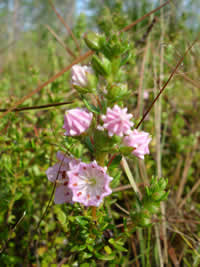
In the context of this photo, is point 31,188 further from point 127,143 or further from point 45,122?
point 127,143

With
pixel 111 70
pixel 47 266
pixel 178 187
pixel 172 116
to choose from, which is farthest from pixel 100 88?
pixel 172 116

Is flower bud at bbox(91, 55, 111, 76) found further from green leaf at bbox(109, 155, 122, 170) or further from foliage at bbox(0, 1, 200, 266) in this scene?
green leaf at bbox(109, 155, 122, 170)

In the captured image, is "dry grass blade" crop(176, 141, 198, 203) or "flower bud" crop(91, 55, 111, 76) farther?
"dry grass blade" crop(176, 141, 198, 203)

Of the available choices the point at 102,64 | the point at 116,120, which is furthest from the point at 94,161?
the point at 102,64

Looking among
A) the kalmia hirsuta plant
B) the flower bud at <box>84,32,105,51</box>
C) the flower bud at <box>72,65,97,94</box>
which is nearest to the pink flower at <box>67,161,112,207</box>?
the kalmia hirsuta plant

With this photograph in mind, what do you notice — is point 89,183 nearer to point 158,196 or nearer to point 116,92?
point 158,196
